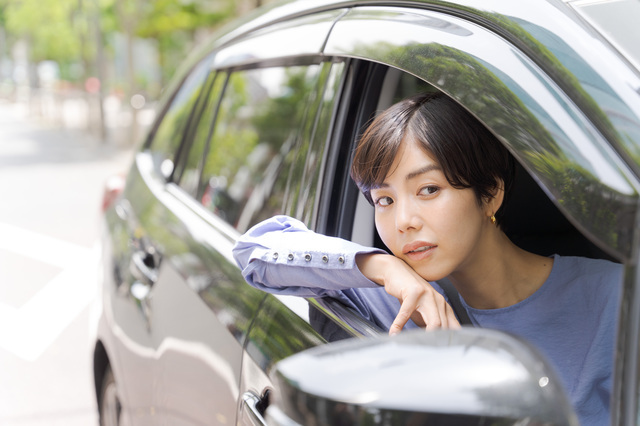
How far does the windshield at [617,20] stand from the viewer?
1069mm

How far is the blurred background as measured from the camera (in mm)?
4332


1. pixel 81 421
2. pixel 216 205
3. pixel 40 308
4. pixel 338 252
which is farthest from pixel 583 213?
pixel 40 308

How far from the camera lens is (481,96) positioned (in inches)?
45.9

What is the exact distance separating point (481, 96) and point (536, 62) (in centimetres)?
10

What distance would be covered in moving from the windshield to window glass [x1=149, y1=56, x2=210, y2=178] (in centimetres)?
185

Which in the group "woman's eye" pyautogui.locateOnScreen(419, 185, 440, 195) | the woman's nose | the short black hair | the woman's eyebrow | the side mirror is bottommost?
the side mirror

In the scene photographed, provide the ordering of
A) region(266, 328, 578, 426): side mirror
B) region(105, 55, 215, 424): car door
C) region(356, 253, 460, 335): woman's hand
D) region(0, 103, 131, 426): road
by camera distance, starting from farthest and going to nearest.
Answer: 1. region(0, 103, 131, 426): road
2. region(105, 55, 215, 424): car door
3. region(356, 253, 460, 335): woman's hand
4. region(266, 328, 578, 426): side mirror

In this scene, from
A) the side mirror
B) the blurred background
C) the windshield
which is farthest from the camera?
the blurred background

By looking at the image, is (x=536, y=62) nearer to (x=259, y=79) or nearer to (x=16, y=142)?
(x=259, y=79)

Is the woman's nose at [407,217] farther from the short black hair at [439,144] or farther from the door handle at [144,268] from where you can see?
the door handle at [144,268]

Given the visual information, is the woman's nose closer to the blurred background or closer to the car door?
the car door

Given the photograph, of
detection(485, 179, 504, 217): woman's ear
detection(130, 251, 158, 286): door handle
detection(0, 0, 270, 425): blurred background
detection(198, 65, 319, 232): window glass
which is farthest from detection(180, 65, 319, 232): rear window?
detection(0, 0, 270, 425): blurred background

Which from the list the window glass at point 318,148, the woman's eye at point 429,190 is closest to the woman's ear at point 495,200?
the woman's eye at point 429,190

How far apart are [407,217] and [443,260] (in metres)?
0.11
